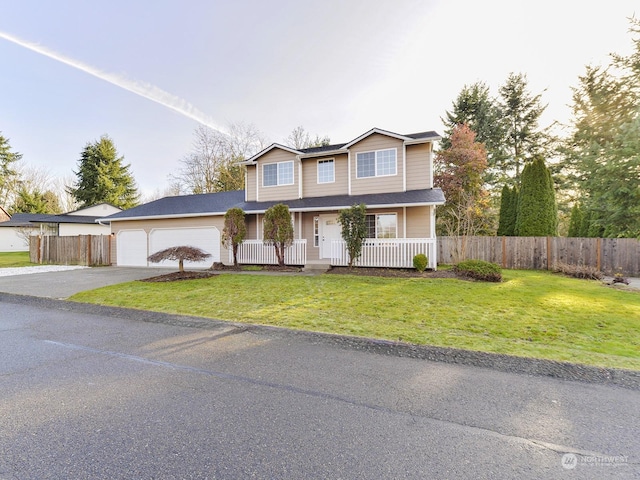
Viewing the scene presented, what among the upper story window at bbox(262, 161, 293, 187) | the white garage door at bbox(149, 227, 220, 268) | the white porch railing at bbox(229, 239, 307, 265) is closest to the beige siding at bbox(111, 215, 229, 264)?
the white garage door at bbox(149, 227, 220, 268)

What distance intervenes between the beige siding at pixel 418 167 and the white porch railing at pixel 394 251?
2.87 metres

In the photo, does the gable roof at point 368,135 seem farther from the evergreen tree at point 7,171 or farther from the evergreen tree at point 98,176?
the evergreen tree at point 7,171

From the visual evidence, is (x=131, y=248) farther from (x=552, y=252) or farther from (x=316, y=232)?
(x=552, y=252)

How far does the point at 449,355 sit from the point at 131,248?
17.9m

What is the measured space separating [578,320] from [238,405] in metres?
6.55

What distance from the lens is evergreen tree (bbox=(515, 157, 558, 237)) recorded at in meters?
16.0

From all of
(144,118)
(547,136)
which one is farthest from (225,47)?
(547,136)

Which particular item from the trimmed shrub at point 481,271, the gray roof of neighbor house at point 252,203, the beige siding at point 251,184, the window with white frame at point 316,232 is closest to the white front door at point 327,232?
the window with white frame at point 316,232

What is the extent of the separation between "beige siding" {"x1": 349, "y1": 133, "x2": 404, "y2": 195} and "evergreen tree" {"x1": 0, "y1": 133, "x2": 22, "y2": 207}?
149 ft

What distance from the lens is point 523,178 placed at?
16922mm

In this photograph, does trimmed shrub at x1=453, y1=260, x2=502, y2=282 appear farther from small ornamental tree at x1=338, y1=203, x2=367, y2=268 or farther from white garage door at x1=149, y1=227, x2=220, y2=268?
white garage door at x1=149, y1=227, x2=220, y2=268

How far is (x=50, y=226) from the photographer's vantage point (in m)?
26.6

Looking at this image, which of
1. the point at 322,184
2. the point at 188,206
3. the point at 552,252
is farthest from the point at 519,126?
the point at 188,206

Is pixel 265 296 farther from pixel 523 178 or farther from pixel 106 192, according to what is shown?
pixel 106 192
